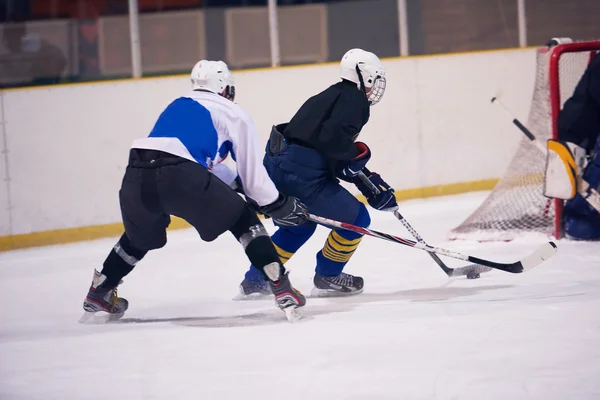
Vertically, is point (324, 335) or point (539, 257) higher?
point (539, 257)

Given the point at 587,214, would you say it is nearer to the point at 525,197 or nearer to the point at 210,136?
the point at 525,197

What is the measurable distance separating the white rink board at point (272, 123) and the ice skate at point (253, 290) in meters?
1.86

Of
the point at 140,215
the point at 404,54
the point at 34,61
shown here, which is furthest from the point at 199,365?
the point at 404,54

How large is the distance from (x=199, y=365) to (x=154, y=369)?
12cm

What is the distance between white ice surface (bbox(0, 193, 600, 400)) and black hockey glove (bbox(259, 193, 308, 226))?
A: 323 millimetres

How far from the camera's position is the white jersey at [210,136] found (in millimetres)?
3094

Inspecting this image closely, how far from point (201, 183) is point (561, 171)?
1.78 meters

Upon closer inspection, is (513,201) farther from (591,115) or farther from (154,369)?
(154,369)

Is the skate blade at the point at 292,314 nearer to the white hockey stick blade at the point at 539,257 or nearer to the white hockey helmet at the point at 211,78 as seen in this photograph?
the white hockey helmet at the point at 211,78

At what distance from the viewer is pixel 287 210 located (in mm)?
3238

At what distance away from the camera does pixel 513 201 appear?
4.70 m

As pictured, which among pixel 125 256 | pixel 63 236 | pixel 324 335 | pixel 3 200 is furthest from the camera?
pixel 63 236

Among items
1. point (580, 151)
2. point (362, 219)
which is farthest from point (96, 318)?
point (580, 151)

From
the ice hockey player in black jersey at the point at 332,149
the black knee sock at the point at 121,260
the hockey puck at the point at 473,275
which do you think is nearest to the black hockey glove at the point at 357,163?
the ice hockey player in black jersey at the point at 332,149
